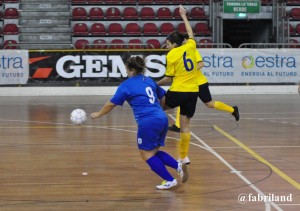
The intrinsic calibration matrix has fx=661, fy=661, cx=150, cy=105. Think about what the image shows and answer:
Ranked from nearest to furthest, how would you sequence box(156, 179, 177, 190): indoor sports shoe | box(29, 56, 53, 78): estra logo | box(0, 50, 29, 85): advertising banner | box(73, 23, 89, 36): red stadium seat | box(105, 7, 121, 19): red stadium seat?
box(156, 179, 177, 190): indoor sports shoe, box(0, 50, 29, 85): advertising banner, box(29, 56, 53, 78): estra logo, box(73, 23, 89, 36): red stadium seat, box(105, 7, 121, 19): red stadium seat

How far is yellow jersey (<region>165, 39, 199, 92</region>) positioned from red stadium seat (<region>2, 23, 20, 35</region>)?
2086 centimetres

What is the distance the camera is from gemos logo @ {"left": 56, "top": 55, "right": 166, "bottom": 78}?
23.9 metres

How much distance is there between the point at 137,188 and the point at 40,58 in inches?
650

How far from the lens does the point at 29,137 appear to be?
1287cm

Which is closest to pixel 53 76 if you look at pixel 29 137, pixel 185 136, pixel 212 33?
pixel 212 33

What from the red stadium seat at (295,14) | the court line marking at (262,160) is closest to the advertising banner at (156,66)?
the red stadium seat at (295,14)

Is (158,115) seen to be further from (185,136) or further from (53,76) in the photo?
(53,76)

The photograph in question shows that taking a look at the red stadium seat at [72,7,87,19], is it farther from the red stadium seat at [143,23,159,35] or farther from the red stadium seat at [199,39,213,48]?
the red stadium seat at [199,39,213,48]

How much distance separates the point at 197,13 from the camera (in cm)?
3022

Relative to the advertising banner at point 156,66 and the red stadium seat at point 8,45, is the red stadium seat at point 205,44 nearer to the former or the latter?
the advertising banner at point 156,66

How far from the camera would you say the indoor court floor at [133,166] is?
736 centimetres

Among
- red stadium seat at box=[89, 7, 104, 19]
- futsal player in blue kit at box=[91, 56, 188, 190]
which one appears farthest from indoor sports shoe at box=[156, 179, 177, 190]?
red stadium seat at box=[89, 7, 104, 19]

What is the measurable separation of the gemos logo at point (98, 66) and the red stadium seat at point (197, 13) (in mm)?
6744

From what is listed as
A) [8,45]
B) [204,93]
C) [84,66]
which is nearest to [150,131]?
[204,93]
